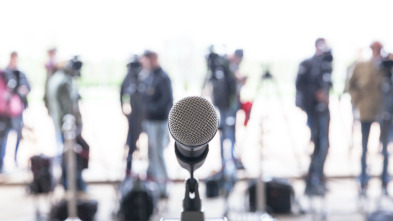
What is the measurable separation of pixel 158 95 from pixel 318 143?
168cm

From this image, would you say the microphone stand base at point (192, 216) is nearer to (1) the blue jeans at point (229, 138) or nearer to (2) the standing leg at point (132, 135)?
(2) the standing leg at point (132, 135)

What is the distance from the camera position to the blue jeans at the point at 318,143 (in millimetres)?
4914

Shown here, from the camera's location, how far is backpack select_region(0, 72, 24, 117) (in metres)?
5.68

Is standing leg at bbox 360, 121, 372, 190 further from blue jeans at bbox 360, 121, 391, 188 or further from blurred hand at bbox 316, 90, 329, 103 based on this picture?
blurred hand at bbox 316, 90, 329, 103

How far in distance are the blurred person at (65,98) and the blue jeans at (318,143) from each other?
2212 millimetres

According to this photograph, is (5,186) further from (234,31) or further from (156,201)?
(234,31)

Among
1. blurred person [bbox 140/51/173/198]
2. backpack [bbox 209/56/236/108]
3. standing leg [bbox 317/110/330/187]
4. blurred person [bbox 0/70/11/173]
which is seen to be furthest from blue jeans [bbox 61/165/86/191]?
standing leg [bbox 317/110/330/187]

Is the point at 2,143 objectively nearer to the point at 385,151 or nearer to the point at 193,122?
the point at 385,151

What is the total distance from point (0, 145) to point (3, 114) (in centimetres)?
43

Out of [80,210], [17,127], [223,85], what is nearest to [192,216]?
[80,210]

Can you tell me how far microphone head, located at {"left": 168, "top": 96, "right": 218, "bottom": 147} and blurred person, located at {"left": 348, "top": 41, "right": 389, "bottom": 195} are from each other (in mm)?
3534

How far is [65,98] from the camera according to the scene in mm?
4723

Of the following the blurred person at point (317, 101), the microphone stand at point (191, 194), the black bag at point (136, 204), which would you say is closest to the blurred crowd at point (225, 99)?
the blurred person at point (317, 101)

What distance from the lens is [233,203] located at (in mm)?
4820
